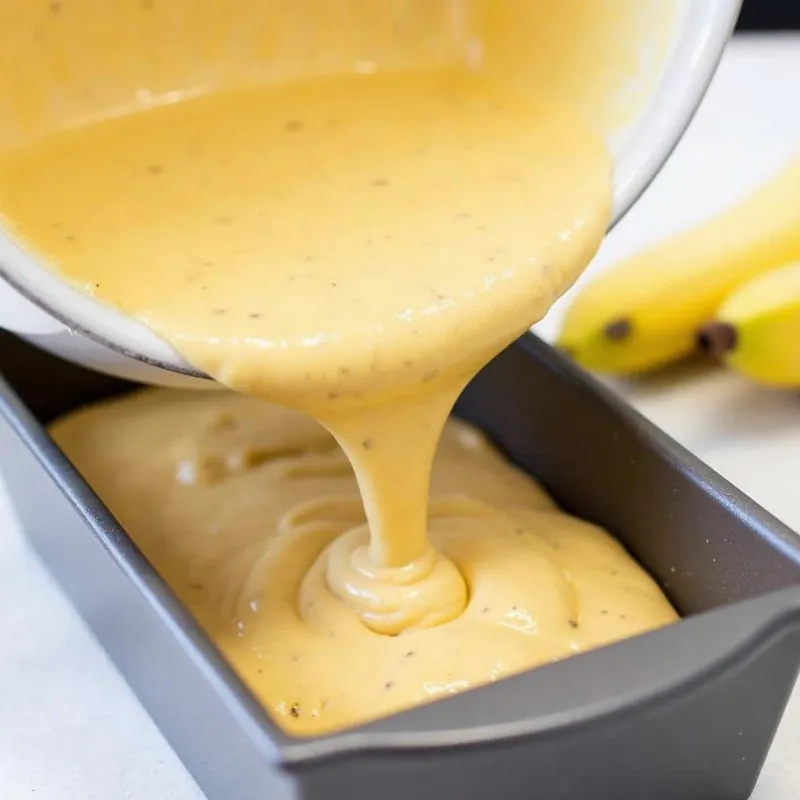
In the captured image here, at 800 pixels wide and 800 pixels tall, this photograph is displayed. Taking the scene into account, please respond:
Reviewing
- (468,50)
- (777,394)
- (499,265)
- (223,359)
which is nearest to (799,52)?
(777,394)

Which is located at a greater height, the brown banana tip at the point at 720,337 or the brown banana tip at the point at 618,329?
the brown banana tip at the point at 720,337

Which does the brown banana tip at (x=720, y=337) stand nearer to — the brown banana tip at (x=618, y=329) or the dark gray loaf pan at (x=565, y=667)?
the brown banana tip at (x=618, y=329)

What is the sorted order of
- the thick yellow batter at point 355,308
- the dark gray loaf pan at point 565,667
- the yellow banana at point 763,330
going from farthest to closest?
the yellow banana at point 763,330 < the thick yellow batter at point 355,308 < the dark gray loaf pan at point 565,667

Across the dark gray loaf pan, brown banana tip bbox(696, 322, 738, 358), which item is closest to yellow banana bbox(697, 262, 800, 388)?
brown banana tip bbox(696, 322, 738, 358)

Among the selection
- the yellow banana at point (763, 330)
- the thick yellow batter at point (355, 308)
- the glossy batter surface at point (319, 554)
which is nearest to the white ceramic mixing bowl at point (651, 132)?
the thick yellow batter at point (355, 308)

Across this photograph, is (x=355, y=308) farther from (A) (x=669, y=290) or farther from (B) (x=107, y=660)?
(A) (x=669, y=290)

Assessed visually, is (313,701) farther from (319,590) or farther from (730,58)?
(730,58)
